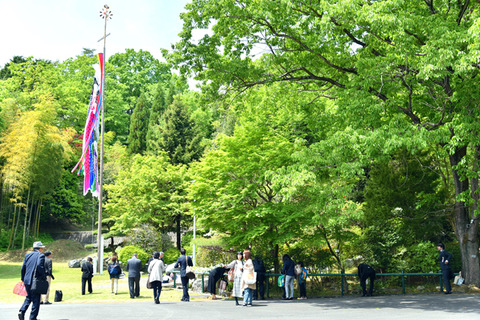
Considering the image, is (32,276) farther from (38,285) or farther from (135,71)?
(135,71)

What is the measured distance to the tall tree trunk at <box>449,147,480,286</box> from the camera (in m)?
16.5

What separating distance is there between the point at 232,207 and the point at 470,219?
356 inches

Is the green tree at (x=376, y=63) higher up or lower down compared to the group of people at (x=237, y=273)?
higher up

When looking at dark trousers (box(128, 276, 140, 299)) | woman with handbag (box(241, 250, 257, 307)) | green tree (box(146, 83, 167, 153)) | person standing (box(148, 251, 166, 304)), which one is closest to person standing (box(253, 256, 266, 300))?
woman with handbag (box(241, 250, 257, 307))

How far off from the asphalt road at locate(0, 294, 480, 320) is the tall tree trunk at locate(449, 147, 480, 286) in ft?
6.27

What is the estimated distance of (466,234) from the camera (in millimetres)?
16953

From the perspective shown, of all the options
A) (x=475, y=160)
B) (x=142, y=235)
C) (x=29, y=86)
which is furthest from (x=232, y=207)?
(x=29, y=86)

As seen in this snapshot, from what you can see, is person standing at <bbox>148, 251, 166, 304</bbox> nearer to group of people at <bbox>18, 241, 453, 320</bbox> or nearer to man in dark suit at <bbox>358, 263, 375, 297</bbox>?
group of people at <bbox>18, 241, 453, 320</bbox>

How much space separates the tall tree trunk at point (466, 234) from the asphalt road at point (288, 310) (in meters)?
1.91

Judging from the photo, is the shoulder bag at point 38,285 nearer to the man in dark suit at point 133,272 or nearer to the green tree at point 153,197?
the man in dark suit at point 133,272

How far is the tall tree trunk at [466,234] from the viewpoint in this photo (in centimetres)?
1655

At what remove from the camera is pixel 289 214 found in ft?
57.2

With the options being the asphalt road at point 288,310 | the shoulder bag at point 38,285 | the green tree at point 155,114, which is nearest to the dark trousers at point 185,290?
the asphalt road at point 288,310

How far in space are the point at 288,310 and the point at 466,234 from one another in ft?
27.1
